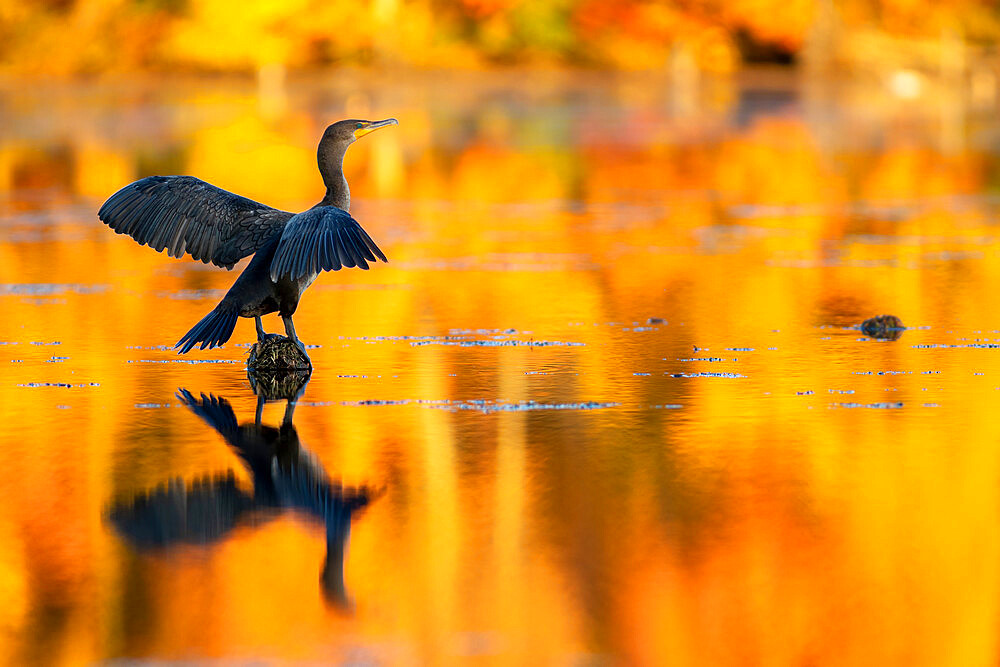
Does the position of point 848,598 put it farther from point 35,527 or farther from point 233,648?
point 35,527

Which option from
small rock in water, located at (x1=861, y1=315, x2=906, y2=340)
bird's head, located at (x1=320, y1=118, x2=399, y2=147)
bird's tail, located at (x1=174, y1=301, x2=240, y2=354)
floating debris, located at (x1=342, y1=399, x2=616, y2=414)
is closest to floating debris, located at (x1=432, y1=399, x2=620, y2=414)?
floating debris, located at (x1=342, y1=399, x2=616, y2=414)

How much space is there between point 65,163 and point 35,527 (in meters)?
17.9

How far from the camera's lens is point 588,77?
55.5 m

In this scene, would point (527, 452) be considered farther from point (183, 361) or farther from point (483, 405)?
point (183, 361)

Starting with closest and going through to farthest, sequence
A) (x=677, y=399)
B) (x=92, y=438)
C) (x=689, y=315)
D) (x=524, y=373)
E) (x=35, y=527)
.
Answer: (x=35, y=527)
(x=92, y=438)
(x=677, y=399)
(x=524, y=373)
(x=689, y=315)

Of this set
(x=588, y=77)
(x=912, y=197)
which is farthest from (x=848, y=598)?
(x=588, y=77)

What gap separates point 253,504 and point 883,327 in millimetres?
4510

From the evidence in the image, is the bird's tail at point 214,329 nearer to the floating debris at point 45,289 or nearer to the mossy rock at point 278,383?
the mossy rock at point 278,383

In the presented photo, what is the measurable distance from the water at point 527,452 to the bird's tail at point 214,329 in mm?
187

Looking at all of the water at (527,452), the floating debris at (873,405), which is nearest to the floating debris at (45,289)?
the water at (527,452)

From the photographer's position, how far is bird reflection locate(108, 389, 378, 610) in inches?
214

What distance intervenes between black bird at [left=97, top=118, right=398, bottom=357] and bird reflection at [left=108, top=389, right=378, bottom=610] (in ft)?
4.77

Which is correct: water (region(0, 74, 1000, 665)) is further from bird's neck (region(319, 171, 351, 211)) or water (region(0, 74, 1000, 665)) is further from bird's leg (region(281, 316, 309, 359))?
bird's neck (region(319, 171, 351, 211))

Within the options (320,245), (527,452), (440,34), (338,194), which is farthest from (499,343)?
(440,34)
